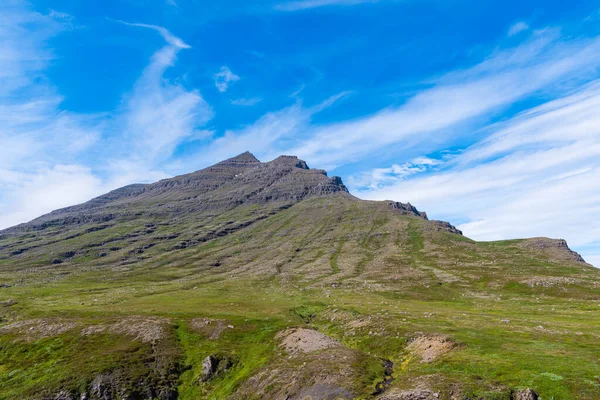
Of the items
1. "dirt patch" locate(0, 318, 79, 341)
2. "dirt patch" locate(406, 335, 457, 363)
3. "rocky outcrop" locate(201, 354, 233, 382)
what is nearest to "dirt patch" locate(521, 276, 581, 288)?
"dirt patch" locate(406, 335, 457, 363)

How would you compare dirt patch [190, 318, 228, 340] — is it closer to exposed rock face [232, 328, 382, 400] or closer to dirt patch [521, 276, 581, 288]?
exposed rock face [232, 328, 382, 400]

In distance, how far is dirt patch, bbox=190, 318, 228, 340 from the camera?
221 ft

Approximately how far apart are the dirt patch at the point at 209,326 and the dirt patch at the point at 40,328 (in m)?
24.4

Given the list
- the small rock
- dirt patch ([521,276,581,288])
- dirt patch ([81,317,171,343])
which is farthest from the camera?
dirt patch ([521,276,581,288])

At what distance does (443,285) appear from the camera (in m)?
134

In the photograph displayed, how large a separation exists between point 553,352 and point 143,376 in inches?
2149

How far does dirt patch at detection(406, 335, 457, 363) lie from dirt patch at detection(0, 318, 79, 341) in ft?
216

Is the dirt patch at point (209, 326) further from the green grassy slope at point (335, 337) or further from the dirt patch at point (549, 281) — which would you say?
the dirt patch at point (549, 281)

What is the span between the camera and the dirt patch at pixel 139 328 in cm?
6544

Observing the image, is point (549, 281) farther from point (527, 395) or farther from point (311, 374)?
point (311, 374)

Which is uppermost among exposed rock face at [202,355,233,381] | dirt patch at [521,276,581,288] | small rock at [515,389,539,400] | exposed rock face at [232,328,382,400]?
dirt patch at [521,276,581,288]

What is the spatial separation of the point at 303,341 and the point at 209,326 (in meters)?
24.7

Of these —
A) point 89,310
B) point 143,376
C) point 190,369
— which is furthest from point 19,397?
point 89,310

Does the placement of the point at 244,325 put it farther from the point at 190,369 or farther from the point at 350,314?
the point at 350,314
